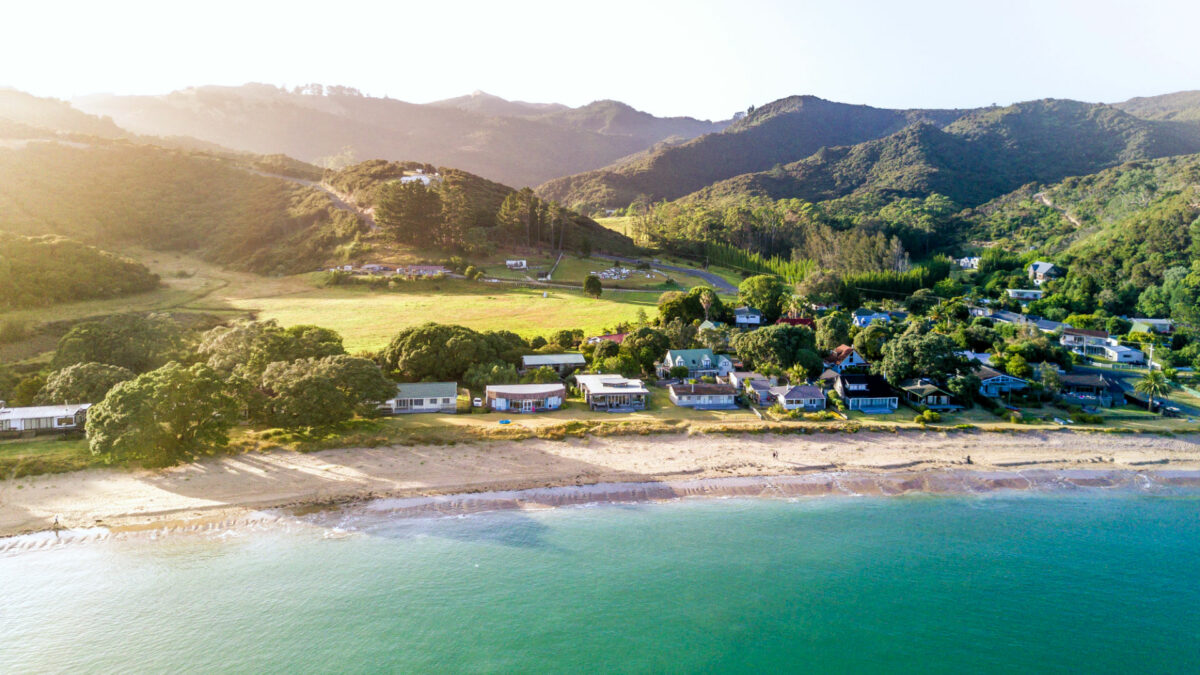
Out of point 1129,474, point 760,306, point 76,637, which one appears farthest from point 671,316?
point 76,637

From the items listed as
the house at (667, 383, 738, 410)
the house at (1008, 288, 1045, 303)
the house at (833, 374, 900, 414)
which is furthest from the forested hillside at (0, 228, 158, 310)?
the house at (1008, 288, 1045, 303)

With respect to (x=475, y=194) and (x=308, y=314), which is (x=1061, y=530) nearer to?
(x=308, y=314)

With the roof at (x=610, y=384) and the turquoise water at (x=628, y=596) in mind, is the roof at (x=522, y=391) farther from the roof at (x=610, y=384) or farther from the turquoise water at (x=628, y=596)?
the turquoise water at (x=628, y=596)

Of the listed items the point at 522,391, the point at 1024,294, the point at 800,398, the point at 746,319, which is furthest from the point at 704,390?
the point at 1024,294

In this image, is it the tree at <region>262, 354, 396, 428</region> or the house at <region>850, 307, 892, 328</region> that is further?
the house at <region>850, 307, 892, 328</region>

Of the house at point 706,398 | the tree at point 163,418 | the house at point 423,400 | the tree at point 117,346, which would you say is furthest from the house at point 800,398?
the tree at point 117,346

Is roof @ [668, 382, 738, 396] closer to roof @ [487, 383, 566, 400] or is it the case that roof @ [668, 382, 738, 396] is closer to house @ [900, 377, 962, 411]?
roof @ [487, 383, 566, 400]

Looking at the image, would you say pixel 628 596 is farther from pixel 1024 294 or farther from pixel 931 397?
pixel 1024 294
